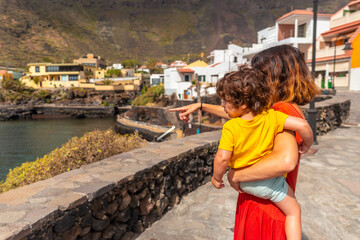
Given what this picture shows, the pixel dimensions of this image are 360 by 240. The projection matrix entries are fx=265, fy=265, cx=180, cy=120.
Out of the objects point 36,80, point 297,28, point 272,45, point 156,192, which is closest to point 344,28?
point 297,28

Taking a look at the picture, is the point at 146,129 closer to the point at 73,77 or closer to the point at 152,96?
the point at 152,96

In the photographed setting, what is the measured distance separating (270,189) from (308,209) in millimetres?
2637

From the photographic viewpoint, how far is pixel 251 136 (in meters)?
1.66

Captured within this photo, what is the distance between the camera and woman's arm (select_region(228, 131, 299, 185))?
1634 mm

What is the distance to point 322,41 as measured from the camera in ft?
104

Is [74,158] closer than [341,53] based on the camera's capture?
Yes

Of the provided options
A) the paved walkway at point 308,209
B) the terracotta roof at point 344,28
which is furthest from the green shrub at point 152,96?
the paved walkway at point 308,209

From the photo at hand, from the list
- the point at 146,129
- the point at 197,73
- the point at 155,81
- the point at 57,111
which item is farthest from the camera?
the point at 155,81

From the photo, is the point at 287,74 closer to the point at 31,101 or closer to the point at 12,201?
the point at 12,201

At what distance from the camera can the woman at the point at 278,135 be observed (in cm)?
169

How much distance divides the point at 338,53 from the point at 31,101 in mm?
66013

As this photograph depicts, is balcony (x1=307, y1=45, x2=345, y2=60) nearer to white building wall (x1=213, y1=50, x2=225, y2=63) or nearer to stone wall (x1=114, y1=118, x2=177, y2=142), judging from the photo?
stone wall (x1=114, y1=118, x2=177, y2=142)

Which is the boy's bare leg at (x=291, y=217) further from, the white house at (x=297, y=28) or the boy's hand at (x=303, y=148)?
the white house at (x=297, y=28)

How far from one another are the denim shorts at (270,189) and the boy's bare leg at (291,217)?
43 mm
